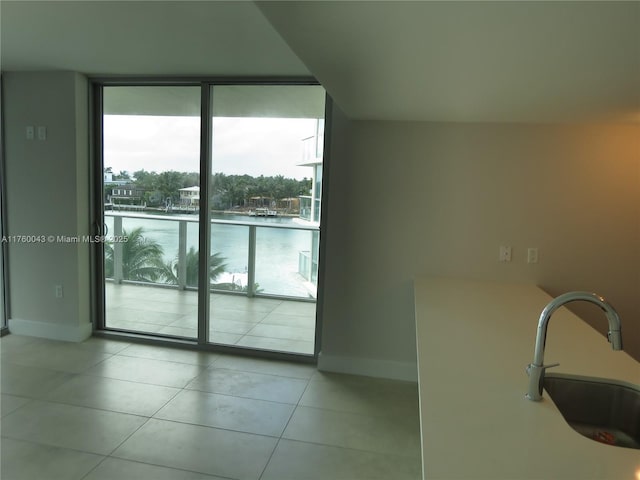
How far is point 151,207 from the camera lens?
408 centimetres

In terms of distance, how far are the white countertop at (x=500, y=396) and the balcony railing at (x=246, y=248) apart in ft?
5.46

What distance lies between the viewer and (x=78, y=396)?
300 centimetres

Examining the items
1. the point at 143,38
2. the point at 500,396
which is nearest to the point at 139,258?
the point at 143,38

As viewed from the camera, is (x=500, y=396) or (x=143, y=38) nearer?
(x=500, y=396)

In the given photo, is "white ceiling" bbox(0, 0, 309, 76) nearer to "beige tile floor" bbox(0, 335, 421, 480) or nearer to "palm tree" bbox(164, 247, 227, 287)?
"palm tree" bbox(164, 247, 227, 287)

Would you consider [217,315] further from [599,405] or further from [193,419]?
[599,405]

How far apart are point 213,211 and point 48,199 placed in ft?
5.14

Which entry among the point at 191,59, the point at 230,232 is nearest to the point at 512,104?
the point at 191,59

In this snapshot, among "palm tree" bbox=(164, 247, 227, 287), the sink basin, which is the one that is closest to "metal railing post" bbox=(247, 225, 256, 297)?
"palm tree" bbox=(164, 247, 227, 287)

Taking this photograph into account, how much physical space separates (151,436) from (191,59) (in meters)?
2.64

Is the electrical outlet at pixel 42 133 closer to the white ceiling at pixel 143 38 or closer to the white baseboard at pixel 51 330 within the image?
the white ceiling at pixel 143 38

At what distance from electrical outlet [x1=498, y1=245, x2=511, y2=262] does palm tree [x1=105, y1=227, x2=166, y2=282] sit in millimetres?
3064

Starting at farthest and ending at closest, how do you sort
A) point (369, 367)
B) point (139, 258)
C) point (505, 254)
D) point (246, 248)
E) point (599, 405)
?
point (139, 258), point (246, 248), point (369, 367), point (505, 254), point (599, 405)

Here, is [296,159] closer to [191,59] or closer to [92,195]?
[191,59]
